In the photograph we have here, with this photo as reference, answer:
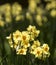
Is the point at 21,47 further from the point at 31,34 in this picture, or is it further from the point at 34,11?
the point at 34,11

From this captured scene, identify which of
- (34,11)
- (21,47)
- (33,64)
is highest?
(34,11)

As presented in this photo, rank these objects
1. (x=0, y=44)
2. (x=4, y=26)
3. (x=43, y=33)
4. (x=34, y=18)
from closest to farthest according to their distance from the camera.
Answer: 1. (x=0, y=44)
2. (x=43, y=33)
3. (x=4, y=26)
4. (x=34, y=18)

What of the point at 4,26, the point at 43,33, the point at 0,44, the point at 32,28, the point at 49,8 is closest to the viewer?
the point at 32,28

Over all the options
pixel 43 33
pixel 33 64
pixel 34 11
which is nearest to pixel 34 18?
pixel 34 11

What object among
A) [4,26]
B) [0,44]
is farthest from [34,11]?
[0,44]

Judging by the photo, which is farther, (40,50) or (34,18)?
(34,18)

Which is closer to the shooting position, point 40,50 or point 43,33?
point 40,50

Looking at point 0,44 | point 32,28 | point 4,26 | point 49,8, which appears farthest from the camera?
point 49,8

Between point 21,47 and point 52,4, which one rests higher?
point 52,4

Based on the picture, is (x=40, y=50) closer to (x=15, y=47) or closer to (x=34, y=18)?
(x=15, y=47)
